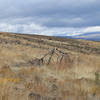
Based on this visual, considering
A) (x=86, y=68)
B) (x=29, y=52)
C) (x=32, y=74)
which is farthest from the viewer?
(x=29, y=52)

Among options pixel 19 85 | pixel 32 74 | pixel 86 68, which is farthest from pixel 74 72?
pixel 19 85

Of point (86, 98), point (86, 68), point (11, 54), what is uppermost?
point (11, 54)

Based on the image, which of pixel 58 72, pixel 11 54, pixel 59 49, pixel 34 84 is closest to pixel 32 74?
pixel 34 84

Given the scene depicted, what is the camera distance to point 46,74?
22.6ft

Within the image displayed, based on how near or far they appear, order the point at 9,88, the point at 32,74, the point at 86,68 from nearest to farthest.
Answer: the point at 9,88 < the point at 32,74 < the point at 86,68

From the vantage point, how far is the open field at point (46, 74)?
20.3 feet

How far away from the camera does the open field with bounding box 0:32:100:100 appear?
6.20 m

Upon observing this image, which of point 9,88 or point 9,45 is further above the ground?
point 9,45

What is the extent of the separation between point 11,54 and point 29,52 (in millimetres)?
827

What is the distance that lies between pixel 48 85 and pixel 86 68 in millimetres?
1907

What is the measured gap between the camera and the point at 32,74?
267 inches

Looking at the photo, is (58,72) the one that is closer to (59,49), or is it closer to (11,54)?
(59,49)

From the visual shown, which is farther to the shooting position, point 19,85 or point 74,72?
point 74,72

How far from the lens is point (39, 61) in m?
7.45
